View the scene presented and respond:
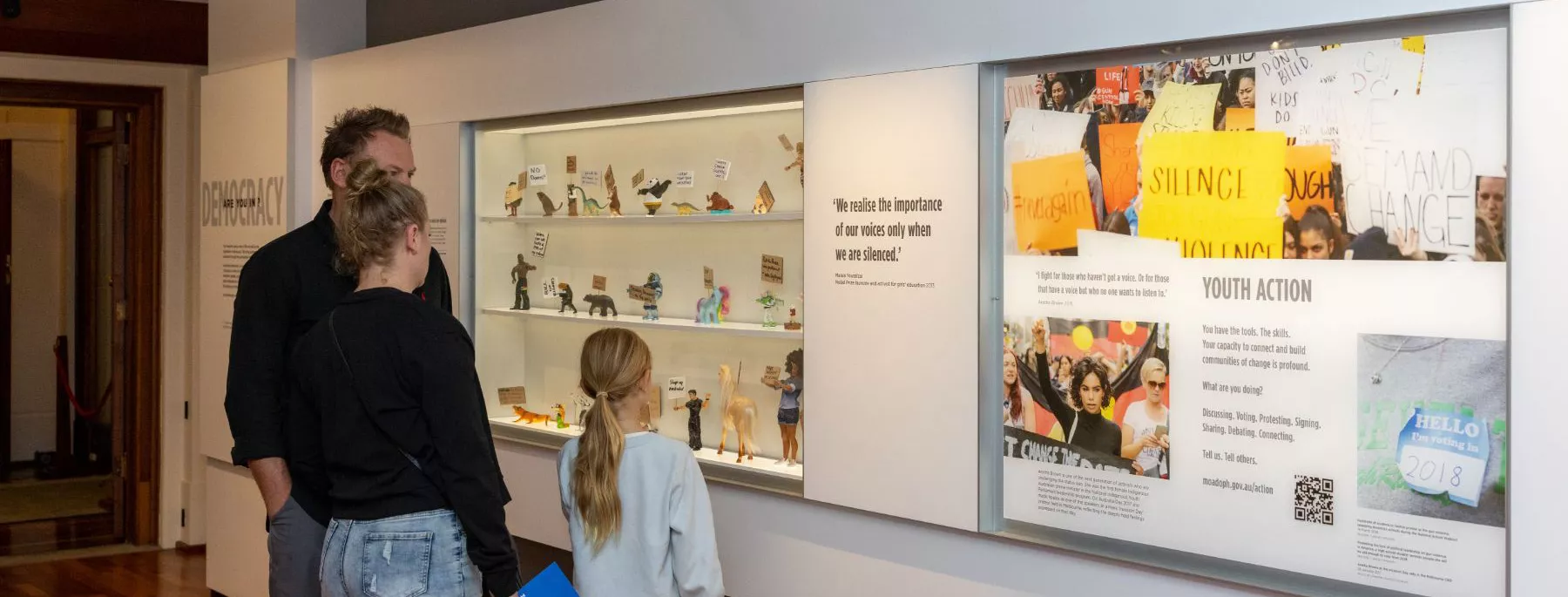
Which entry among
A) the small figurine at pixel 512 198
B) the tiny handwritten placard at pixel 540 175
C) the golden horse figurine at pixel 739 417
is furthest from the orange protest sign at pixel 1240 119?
the small figurine at pixel 512 198

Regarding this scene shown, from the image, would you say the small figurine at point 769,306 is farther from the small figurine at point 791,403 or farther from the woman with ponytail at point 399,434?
the woman with ponytail at point 399,434

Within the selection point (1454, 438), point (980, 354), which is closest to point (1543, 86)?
point (1454, 438)

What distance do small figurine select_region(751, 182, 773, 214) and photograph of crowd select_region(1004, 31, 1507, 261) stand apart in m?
1.13

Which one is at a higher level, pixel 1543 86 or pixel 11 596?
pixel 1543 86

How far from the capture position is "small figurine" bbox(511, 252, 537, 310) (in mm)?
4969

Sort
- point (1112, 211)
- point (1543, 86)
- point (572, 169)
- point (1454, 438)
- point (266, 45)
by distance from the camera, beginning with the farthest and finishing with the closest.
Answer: point (266, 45), point (572, 169), point (1112, 211), point (1454, 438), point (1543, 86)

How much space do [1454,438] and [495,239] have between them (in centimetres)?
360

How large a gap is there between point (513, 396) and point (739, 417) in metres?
1.32

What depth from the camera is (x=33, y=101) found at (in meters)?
6.85

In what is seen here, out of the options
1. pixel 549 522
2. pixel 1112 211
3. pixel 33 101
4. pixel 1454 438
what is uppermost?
pixel 33 101

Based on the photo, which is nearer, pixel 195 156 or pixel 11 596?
pixel 11 596

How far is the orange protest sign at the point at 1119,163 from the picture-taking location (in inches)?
113

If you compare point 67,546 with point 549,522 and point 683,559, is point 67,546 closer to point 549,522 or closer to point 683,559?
point 549,522

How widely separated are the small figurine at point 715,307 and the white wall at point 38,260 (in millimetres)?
7757
